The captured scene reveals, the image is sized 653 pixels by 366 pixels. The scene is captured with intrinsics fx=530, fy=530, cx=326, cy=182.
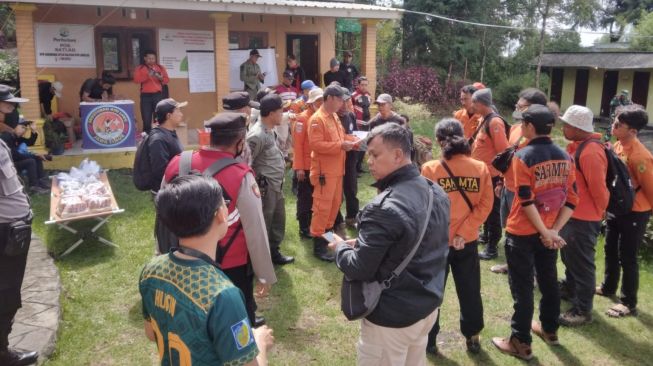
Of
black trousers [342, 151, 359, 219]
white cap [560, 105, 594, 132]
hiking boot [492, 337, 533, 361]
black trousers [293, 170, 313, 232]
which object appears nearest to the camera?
hiking boot [492, 337, 533, 361]

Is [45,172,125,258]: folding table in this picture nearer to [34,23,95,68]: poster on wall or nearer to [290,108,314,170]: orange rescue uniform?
[290,108,314,170]: orange rescue uniform

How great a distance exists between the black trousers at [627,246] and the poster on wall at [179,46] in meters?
10.1

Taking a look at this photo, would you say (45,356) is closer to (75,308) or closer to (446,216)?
(75,308)

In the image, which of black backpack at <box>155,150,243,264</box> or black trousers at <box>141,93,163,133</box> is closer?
black backpack at <box>155,150,243,264</box>

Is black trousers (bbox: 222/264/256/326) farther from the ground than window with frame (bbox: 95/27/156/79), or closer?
closer

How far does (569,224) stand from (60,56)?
1046 cm

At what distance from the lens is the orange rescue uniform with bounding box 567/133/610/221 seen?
421cm

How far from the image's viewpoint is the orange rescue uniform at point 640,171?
461 cm

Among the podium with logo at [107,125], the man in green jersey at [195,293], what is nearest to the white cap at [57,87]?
the podium with logo at [107,125]

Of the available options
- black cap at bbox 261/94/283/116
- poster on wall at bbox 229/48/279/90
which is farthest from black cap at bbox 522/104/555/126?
poster on wall at bbox 229/48/279/90

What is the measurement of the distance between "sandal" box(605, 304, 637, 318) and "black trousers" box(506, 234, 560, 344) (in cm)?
111

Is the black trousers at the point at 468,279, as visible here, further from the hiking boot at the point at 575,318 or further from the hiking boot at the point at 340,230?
the hiking boot at the point at 340,230

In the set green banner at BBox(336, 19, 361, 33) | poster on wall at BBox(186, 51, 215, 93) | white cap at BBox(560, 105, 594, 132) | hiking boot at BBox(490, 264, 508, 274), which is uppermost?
green banner at BBox(336, 19, 361, 33)

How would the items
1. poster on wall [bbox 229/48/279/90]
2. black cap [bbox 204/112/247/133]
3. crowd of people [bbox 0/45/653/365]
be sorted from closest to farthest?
crowd of people [bbox 0/45/653/365]
black cap [bbox 204/112/247/133]
poster on wall [bbox 229/48/279/90]
